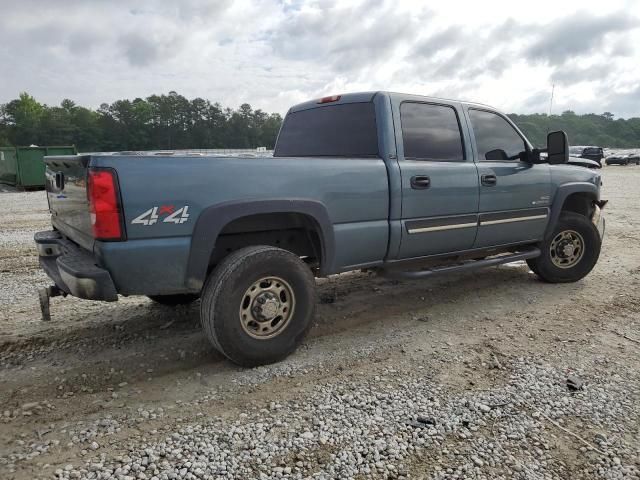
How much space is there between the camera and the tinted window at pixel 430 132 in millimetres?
3955

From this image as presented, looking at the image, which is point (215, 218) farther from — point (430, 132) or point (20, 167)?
point (20, 167)

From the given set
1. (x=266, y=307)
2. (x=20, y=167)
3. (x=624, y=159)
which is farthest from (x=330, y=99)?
(x=624, y=159)

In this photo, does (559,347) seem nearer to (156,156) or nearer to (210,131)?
(156,156)

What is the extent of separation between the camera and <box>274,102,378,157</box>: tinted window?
12.9 ft

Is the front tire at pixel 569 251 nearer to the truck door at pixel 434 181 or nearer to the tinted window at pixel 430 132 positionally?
the truck door at pixel 434 181

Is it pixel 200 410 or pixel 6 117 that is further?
pixel 6 117

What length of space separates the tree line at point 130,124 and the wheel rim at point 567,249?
216ft

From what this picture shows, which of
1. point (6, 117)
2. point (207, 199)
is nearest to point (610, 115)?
point (6, 117)

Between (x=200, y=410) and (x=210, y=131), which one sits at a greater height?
(x=210, y=131)

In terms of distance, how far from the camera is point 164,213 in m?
2.81

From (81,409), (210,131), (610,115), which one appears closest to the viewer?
(81,409)

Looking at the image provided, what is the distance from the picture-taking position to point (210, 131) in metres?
78.9

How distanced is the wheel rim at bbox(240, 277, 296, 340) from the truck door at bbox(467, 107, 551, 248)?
2119 mm

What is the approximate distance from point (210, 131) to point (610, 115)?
110m
